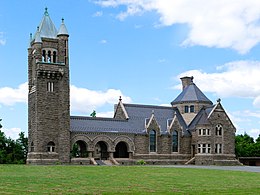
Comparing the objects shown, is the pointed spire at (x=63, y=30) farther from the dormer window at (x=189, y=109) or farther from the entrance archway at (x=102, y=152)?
the dormer window at (x=189, y=109)

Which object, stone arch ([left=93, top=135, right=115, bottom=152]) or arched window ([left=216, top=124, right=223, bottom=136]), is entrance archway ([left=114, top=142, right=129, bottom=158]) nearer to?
stone arch ([left=93, top=135, right=115, bottom=152])

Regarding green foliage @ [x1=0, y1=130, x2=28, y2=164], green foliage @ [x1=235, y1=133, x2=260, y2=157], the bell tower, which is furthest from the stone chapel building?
green foliage @ [x1=235, y1=133, x2=260, y2=157]

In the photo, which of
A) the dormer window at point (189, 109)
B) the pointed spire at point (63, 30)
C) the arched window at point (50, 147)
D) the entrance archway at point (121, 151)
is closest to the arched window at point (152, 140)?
the entrance archway at point (121, 151)

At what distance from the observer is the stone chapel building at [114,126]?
59812 millimetres

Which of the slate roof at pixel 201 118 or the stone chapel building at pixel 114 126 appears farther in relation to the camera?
the slate roof at pixel 201 118

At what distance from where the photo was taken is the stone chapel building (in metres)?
59.8

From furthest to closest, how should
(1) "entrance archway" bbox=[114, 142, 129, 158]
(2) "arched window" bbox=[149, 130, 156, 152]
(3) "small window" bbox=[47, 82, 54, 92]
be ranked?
(1) "entrance archway" bbox=[114, 142, 129, 158]
(2) "arched window" bbox=[149, 130, 156, 152]
(3) "small window" bbox=[47, 82, 54, 92]

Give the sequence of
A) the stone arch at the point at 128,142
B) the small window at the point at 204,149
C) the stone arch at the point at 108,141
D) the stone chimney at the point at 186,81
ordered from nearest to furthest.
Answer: the stone arch at the point at 108,141, the stone arch at the point at 128,142, the small window at the point at 204,149, the stone chimney at the point at 186,81

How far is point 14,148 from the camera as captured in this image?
7531 centimetres

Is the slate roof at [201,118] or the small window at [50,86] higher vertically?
the small window at [50,86]

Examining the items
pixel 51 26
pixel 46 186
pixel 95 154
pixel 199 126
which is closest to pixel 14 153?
pixel 95 154

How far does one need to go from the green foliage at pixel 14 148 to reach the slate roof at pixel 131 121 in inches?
594

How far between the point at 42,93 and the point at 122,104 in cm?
1486

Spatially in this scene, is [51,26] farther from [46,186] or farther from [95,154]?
[46,186]
